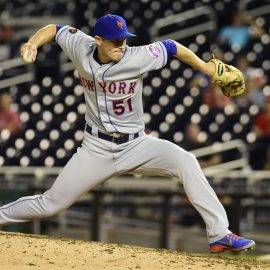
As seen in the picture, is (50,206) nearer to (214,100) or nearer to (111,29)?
(111,29)

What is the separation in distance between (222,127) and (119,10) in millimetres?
3284

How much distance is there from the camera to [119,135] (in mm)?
6031

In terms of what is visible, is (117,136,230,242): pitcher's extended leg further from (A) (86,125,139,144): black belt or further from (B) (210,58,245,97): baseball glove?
(B) (210,58,245,97): baseball glove

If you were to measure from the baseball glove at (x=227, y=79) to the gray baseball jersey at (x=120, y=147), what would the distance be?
0.38 meters

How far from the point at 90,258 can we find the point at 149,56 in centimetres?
133

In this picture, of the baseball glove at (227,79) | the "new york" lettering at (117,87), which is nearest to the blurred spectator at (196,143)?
the baseball glove at (227,79)

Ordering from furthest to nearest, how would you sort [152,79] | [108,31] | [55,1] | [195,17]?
[55,1] → [195,17] → [152,79] → [108,31]

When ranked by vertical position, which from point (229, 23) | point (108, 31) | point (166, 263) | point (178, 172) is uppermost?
point (229, 23)

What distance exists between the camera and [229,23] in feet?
46.4

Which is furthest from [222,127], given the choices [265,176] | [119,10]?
[119,10]

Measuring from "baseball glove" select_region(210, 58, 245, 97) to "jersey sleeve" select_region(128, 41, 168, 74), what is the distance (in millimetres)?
378

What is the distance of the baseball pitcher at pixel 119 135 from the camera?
5898 mm

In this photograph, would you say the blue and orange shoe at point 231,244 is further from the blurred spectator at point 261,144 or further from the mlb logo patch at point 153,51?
the blurred spectator at point 261,144

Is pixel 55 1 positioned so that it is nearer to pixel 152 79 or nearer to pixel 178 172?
pixel 152 79
